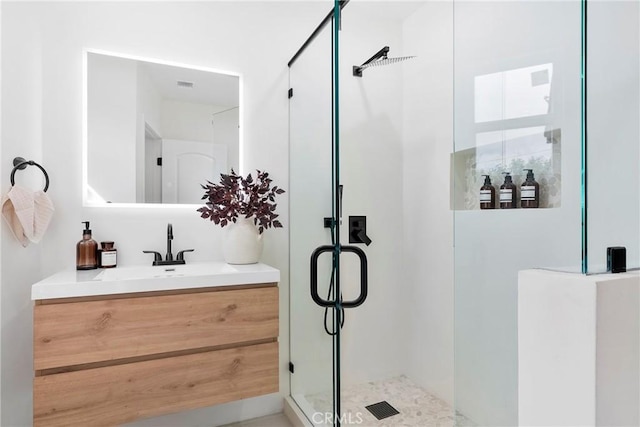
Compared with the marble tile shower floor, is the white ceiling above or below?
above

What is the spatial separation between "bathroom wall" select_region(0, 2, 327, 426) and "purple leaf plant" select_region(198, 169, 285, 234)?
208 mm

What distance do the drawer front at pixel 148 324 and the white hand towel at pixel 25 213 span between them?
416mm

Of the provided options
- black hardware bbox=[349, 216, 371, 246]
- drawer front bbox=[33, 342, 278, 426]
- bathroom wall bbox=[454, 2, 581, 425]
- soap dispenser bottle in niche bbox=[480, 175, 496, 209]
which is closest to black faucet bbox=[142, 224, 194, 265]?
drawer front bbox=[33, 342, 278, 426]

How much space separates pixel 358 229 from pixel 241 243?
2.20 ft

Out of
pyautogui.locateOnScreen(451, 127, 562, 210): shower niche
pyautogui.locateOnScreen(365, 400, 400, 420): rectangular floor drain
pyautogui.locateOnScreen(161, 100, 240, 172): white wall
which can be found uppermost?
pyautogui.locateOnScreen(161, 100, 240, 172): white wall

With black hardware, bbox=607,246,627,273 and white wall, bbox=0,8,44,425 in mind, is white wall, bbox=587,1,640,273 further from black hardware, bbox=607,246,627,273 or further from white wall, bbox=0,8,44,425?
white wall, bbox=0,8,44,425

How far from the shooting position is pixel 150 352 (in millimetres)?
1477

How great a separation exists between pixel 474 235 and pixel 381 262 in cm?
52

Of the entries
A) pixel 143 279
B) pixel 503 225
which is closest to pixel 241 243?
pixel 143 279

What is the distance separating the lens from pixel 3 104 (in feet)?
4.74

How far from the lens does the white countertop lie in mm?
1365

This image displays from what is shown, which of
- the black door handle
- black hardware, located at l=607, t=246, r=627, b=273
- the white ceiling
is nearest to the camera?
black hardware, located at l=607, t=246, r=627, b=273

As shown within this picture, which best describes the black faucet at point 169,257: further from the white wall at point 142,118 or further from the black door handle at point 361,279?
the black door handle at point 361,279

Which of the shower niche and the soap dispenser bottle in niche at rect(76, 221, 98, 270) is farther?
the soap dispenser bottle in niche at rect(76, 221, 98, 270)
